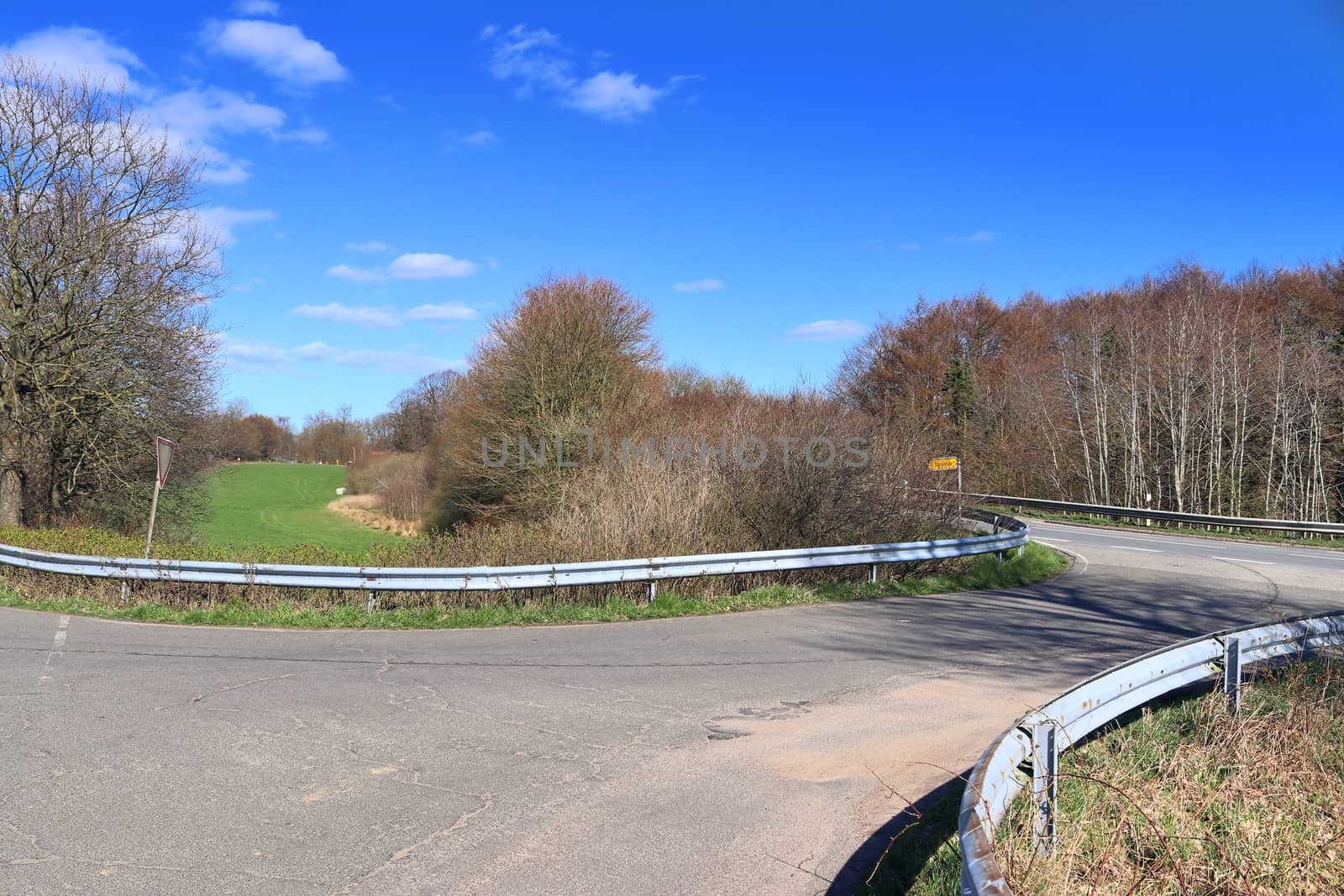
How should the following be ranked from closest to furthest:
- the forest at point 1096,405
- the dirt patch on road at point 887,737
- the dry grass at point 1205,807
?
the dry grass at point 1205,807 → the dirt patch on road at point 887,737 → the forest at point 1096,405

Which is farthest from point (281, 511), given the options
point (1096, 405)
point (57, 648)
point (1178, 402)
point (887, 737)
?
point (887, 737)

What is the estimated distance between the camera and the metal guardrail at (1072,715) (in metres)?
2.96

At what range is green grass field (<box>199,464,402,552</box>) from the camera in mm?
42344

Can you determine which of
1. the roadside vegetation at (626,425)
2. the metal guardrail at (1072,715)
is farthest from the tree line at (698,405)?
the metal guardrail at (1072,715)

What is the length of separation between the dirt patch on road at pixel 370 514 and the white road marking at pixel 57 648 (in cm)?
3362

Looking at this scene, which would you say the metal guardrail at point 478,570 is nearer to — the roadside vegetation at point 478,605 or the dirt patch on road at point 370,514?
the roadside vegetation at point 478,605

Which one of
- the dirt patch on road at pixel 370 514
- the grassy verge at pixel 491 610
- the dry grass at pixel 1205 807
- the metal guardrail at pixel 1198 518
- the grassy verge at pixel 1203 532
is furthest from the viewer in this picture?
the dirt patch on road at pixel 370 514

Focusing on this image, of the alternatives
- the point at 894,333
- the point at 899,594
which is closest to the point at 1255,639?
the point at 899,594

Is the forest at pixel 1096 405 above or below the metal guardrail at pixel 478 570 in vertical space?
above

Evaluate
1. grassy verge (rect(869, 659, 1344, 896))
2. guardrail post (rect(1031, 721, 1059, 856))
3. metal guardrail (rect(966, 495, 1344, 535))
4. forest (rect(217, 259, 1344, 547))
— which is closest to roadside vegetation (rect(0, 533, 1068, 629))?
metal guardrail (rect(966, 495, 1344, 535))

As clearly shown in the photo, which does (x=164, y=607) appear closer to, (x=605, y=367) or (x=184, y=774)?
(x=184, y=774)

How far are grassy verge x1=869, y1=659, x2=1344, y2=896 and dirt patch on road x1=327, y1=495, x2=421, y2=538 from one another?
42.1 m

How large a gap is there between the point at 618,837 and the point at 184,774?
9.29ft

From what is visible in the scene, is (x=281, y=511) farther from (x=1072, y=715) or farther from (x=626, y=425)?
(x=1072, y=715)
